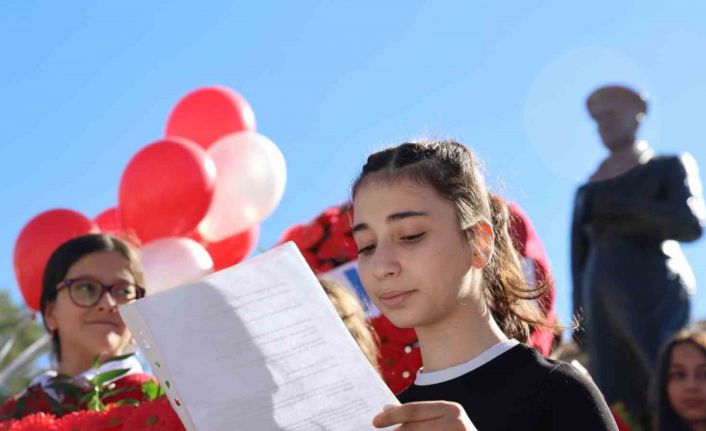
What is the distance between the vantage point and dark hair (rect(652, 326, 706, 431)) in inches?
152

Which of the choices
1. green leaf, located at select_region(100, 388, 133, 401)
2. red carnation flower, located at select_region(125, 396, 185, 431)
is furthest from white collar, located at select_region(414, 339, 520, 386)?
green leaf, located at select_region(100, 388, 133, 401)

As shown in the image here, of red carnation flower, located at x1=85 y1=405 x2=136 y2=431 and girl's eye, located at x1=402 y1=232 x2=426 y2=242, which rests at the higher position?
red carnation flower, located at x1=85 y1=405 x2=136 y2=431

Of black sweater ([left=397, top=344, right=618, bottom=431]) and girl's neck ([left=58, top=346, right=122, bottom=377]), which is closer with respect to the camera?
black sweater ([left=397, top=344, right=618, bottom=431])

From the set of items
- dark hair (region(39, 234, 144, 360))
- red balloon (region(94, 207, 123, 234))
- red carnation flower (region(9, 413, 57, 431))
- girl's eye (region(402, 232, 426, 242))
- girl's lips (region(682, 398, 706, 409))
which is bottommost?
girl's lips (region(682, 398, 706, 409))

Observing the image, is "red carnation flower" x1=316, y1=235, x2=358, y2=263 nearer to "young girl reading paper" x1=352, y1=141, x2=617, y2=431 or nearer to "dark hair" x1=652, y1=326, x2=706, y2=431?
"dark hair" x1=652, y1=326, x2=706, y2=431

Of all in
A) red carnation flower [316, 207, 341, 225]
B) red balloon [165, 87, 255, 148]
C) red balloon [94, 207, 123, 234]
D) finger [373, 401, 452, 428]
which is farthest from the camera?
red balloon [165, 87, 255, 148]

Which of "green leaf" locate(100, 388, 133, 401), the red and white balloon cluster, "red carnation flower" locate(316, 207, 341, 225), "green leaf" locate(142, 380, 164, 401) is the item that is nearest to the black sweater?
"green leaf" locate(142, 380, 164, 401)

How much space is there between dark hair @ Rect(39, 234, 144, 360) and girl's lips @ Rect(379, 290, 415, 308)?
163 centimetres

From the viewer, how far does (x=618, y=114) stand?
546 centimetres

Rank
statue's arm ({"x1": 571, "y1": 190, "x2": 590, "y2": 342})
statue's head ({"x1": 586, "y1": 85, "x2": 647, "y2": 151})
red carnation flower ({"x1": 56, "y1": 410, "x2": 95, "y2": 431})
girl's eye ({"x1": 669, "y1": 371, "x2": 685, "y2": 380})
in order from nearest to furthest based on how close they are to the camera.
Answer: red carnation flower ({"x1": 56, "y1": 410, "x2": 95, "y2": 431}), girl's eye ({"x1": 669, "y1": 371, "x2": 685, "y2": 380}), statue's head ({"x1": 586, "y1": 85, "x2": 647, "y2": 151}), statue's arm ({"x1": 571, "y1": 190, "x2": 590, "y2": 342})

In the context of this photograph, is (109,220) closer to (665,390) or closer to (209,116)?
(209,116)

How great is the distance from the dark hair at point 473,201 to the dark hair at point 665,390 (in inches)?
85.1

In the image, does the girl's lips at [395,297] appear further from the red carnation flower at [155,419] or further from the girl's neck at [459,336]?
the red carnation flower at [155,419]

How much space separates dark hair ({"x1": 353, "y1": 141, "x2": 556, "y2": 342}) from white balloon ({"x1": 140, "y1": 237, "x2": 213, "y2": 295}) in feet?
7.68
